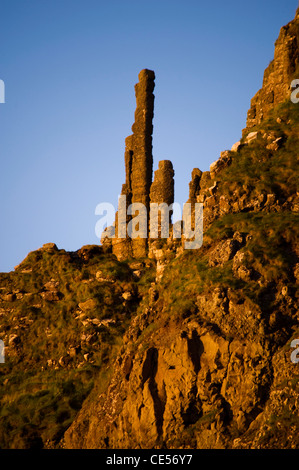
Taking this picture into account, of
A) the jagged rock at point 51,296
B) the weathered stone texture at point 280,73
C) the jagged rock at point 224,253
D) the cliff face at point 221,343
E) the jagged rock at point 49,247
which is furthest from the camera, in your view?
the jagged rock at point 49,247

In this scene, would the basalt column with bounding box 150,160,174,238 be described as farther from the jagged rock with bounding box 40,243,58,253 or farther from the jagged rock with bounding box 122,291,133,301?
the jagged rock with bounding box 40,243,58,253

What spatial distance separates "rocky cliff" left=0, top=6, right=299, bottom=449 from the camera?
105 ft

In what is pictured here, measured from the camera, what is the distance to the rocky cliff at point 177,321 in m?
32.2

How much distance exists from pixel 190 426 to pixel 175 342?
152 inches

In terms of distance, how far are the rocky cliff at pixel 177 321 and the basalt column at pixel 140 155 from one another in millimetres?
113

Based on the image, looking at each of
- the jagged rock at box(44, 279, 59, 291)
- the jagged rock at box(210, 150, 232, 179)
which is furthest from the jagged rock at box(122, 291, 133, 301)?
the jagged rock at box(210, 150, 232, 179)

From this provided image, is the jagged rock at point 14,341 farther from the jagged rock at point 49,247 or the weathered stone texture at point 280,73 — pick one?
the weathered stone texture at point 280,73

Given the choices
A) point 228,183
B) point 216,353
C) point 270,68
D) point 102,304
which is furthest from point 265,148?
point 216,353

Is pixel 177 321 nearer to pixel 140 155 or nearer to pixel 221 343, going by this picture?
pixel 221 343

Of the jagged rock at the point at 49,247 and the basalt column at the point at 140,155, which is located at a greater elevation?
the basalt column at the point at 140,155

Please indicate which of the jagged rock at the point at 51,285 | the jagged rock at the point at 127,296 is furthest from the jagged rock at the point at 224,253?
the jagged rock at the point at 51,285

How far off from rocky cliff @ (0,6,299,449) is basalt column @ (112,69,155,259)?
0.11 m

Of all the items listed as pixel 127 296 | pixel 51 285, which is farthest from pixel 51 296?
pixel 127 296
